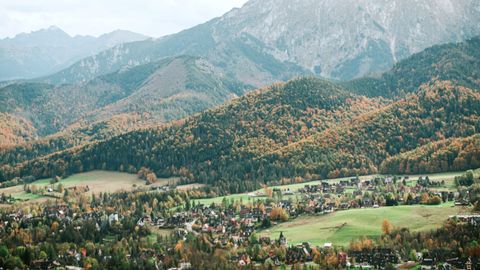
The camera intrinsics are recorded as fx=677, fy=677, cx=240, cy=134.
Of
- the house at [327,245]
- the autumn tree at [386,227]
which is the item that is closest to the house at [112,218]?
the house at [327,245]

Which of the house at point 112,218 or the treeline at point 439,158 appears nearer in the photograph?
the house at point 112,218

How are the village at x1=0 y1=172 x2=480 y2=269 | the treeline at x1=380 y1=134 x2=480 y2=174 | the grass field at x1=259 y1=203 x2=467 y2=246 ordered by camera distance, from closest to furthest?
the village at x1=0 y1=172 x2=480 y2=269, the grass field at x1=259 y1=203 x2=467 y2=246, the treeline at x1=380 y1=134 x2=480 y2=174

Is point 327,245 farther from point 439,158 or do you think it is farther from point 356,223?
point 439,158

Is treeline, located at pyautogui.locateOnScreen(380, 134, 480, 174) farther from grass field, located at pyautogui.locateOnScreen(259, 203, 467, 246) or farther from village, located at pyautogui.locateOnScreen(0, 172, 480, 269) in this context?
grass field, located at pyautogui.locateOnScreen(259, 203, 467, 246)

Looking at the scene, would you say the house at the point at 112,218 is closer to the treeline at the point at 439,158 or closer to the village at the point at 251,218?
the village at the point at 251,218

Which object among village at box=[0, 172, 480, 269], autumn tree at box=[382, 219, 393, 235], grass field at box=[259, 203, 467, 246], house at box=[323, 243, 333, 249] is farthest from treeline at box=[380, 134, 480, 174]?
house at box=[323, 243, 333, 249]

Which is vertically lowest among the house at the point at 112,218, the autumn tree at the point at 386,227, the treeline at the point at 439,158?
the autumn tree at the point at 386,227
